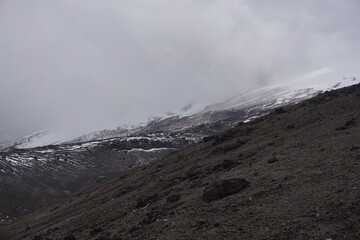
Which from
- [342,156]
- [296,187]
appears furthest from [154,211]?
[342,156]

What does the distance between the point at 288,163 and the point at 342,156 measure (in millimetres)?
3686

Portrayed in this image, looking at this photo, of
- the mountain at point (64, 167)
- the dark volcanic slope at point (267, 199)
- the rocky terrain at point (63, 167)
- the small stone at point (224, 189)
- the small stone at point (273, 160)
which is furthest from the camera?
the mountain at point (64, 167)

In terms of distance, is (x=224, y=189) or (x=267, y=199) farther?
(x=224, y=189)

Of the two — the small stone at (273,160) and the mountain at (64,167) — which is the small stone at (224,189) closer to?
the small stone at (273,160)

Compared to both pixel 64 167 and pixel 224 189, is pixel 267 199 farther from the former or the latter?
pixel 64 167

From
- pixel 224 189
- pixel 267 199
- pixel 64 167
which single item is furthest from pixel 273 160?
pixel 64 167

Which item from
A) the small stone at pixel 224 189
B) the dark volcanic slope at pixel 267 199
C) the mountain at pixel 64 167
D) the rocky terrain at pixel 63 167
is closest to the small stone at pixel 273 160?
the dark volcanic slope at pixel 267 199

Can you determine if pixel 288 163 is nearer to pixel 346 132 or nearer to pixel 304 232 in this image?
pixel 346 132

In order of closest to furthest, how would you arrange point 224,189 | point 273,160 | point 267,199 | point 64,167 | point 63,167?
point 267,199, point 224,189, point 273,160, point 63,167, point 64,167

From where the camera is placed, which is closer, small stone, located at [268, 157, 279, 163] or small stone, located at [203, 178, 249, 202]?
small stone, located at [203, 178, 249, 202]

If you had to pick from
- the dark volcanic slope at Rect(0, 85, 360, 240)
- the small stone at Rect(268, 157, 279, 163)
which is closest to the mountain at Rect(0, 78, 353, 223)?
the dark volcanic slope at Rect(0, 85, 360, 240)

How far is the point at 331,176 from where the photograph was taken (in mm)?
21391

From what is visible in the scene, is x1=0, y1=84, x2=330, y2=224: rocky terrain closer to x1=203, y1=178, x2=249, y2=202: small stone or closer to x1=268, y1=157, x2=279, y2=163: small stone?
x1=268, y1=157, x2=279, y2=163: small stone

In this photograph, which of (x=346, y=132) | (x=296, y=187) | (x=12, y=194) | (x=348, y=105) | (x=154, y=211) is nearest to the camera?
(x=296, y=187)
